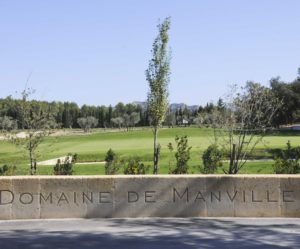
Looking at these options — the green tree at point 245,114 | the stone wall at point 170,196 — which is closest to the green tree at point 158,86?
the green tree at point 245,114

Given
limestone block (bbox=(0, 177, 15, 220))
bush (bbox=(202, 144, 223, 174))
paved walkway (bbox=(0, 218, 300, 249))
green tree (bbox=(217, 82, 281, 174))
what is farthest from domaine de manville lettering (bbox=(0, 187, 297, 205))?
green tree (bbox=(217, 82, 281, 174))

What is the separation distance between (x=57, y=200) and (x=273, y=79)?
89.2 m

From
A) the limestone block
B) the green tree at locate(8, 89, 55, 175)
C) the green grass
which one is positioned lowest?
the green grass

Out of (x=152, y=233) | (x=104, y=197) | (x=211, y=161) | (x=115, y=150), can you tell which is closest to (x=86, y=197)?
(x=104, y=197)

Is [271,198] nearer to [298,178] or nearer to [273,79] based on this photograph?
[298,178]

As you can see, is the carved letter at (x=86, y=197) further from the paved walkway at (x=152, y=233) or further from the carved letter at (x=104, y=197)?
the paved walkway at (x=152, y=233)

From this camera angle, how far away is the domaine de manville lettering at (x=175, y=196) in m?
8.62

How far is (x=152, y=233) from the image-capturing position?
7578mm

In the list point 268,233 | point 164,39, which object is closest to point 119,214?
point 268,233

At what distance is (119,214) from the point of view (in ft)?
28.6

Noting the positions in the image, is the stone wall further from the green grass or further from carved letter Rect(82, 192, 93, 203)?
the green grass

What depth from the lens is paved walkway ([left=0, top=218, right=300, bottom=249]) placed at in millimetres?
6898

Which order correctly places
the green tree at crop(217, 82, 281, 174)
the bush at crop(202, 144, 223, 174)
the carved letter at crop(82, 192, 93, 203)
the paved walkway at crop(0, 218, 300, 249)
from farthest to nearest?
the green tree at crop(217, 82, 281, 174), the bush at crop(202, 144, 223, 174), the carved letter at crop(82, 192, 93, 203), the paved walkway at crop(0, 218, 300, 249)

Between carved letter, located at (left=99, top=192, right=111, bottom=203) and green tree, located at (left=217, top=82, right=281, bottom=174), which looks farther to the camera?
green tree, located at (left=217, top=82, right=281, bottom=174)
